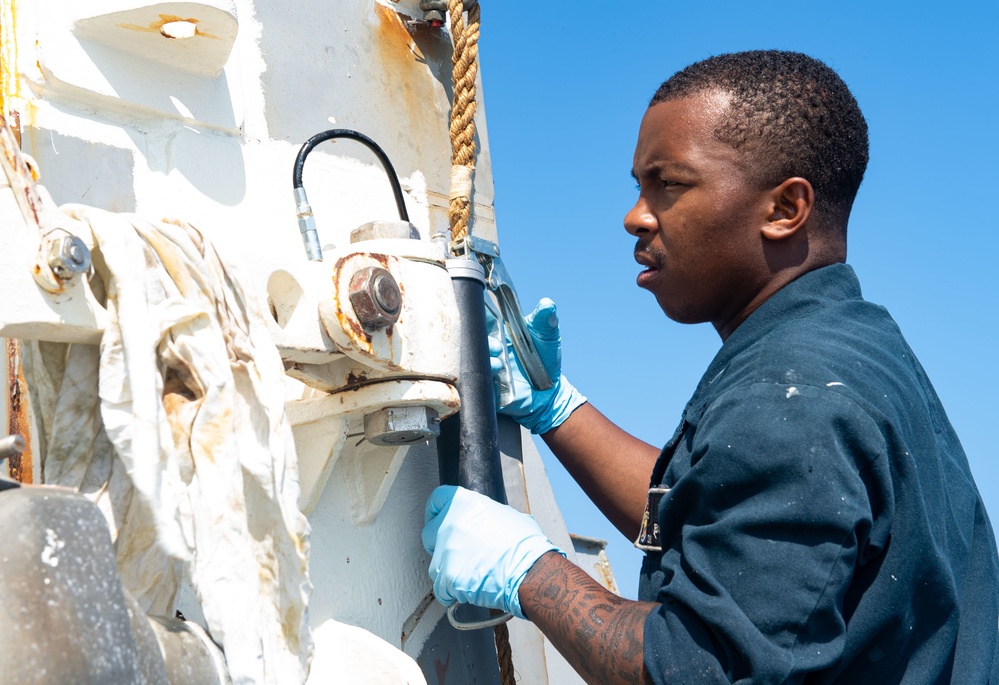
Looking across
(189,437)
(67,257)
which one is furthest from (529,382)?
(67,257)

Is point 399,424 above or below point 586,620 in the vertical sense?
above

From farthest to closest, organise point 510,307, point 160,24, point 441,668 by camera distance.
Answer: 1. point 510,307
2. point 441,668
3. point 160,24

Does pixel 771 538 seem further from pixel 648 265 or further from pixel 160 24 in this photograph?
pixel 160 24

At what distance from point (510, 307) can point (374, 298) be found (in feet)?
2.02

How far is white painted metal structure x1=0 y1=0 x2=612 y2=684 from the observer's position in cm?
168

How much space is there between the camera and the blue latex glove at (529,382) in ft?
7.50

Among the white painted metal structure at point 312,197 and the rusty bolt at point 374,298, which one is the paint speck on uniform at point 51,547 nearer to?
the white painted metal structure at point 312,197

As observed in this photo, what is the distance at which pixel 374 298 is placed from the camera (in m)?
1.69

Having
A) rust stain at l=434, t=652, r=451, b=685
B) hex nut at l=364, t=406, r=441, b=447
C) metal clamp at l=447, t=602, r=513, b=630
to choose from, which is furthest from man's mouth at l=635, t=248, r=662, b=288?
rust stain at l=434, t=652, r=451, b=685

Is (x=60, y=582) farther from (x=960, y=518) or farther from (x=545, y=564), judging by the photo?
(x=960, y=518)

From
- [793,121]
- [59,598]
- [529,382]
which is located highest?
[793,121]

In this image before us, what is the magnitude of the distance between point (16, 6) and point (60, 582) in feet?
3.31

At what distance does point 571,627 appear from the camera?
5.48 ft

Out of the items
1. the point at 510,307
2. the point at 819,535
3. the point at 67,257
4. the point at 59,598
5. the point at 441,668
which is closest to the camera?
the point at 59,598
